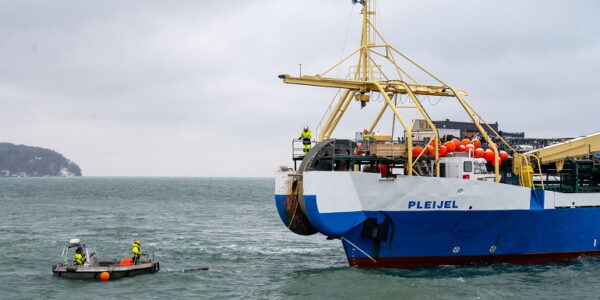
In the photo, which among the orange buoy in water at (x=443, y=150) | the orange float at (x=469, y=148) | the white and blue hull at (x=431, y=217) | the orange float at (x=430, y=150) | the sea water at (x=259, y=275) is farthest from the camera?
the orange buoy in water at (x=443, y=150)

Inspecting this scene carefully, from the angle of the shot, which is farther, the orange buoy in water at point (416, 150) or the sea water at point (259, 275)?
the orange buoy in water at point (416, 150)

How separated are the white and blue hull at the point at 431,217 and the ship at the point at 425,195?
4 centimetres

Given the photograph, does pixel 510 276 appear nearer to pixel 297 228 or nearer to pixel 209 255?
pixel 297 228

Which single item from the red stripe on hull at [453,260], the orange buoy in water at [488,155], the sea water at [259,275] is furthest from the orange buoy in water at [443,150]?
the sea water at [259,275]

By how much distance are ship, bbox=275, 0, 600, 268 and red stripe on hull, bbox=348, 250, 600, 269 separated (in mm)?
50

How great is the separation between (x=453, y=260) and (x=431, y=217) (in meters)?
2.62

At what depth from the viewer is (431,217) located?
26031 millimetres

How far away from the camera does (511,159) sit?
3033 cm

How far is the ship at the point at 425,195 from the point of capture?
998 inches

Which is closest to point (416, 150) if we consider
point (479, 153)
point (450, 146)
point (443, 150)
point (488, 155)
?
point (443, 150)

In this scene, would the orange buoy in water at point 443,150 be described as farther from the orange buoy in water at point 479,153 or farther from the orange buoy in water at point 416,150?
the orange buoy in water at point 416,150

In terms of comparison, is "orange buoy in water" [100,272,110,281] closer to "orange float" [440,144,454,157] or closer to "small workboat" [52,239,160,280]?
"small workboat" [52,239,160,280]

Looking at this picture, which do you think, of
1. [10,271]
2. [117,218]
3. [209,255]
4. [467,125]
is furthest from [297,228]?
[117,218]

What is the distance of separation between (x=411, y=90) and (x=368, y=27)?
145 inches
